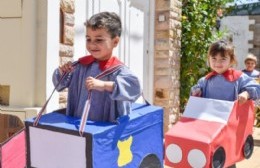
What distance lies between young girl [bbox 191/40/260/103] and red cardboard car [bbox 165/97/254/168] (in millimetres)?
117

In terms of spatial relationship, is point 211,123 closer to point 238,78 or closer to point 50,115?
point 238,78

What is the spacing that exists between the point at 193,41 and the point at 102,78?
3.89 m

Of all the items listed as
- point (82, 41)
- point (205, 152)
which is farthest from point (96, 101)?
point (82, 41)

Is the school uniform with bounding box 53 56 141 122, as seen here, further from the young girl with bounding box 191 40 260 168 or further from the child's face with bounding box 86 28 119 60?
the young girl with bounding box 191 40 260 168

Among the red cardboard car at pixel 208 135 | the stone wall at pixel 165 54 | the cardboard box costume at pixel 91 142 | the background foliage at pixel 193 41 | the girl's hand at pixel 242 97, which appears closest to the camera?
the cardboard box costume at pixel 91 142

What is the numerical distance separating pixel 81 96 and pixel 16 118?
42.2 inches

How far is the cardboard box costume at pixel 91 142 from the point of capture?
6.11 ft

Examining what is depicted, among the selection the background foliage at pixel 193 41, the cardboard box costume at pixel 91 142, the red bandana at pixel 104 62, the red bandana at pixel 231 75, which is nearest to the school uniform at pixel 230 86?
the red bandana at pixel 231 75

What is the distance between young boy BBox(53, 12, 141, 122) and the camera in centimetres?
214

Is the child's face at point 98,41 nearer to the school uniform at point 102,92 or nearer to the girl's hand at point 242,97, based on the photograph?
the school uniform at point 102,92

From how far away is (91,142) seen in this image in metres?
1.83

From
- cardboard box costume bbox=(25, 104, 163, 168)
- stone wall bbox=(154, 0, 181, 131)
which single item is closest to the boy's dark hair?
cardboard box costume bbox=(25, 104, 163, 168)

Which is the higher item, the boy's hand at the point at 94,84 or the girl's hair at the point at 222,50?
the girl's hair at the point at 222,50

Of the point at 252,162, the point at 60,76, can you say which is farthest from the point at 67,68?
the point at 252,162
